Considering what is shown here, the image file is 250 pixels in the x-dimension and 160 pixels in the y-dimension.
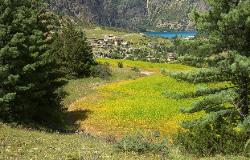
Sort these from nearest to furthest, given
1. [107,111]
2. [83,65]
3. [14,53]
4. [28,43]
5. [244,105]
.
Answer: [244,105] < [14,53] < [28,43] < [107,111] < [83,65]

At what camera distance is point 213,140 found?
20.7 m

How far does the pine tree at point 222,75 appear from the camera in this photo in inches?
807

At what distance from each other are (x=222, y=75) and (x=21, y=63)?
15407 mm

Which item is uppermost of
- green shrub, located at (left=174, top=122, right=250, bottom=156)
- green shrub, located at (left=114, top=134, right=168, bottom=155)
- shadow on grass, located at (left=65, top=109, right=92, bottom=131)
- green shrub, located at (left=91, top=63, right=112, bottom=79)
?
green shrub, located at (left=114, top=134, right=168, bottom=155)

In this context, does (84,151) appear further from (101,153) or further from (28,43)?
(28,43)

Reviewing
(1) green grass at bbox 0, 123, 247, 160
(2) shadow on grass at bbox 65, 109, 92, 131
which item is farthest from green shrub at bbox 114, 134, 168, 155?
(2) shadow on grass at bbox 65, 109, 92, 131

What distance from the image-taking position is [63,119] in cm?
3875

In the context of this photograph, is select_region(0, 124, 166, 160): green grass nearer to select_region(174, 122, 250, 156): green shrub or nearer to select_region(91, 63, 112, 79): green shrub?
select_region(174, 122, 250, 156): green shrub

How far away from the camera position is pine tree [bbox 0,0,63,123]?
30234mm

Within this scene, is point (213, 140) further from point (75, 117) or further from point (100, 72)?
point (100, 72)

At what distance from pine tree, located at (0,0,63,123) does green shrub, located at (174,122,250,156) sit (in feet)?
43.4

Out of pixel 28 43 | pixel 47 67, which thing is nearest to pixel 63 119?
pixel 47 67

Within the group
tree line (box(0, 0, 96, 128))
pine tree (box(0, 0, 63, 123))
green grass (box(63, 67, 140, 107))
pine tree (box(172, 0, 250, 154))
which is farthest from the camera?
green grass (box(63, 67, 140, 107))

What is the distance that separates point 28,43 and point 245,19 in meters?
17.1
